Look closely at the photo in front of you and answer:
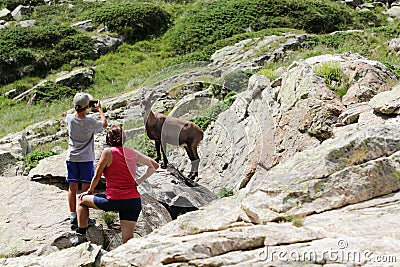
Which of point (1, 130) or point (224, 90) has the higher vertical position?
point (224, 90)

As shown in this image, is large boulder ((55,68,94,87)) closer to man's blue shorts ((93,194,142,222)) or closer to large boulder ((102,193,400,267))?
man's blue shorts ((93,194,142,222))

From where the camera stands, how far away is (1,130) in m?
21.1

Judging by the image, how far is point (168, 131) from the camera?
952cm

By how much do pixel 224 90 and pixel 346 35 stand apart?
11.1 m

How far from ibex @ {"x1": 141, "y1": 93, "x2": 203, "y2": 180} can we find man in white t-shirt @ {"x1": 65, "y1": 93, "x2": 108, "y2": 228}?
153 cm

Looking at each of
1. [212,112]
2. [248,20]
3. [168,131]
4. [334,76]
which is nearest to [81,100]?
[168,131]

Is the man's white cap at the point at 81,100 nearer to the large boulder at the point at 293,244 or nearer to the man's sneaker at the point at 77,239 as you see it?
the man's sneaker at the point at 77,239

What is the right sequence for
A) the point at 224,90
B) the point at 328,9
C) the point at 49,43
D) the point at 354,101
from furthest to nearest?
the point at 328,9, the point at 49,43, the point at 224,90, the point at 354,101

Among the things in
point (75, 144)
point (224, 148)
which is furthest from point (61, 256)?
point (224, 148)

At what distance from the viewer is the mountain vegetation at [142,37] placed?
79.3 feet

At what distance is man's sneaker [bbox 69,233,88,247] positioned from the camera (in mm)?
7564

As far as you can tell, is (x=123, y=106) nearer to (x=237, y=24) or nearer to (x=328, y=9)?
(x=237, y=24)

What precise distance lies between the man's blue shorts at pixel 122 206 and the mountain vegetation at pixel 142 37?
15.9 metres

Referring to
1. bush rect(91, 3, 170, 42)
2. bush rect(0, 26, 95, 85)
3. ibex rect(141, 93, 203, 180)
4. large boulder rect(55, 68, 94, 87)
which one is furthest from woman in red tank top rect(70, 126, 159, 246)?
bush rect(91, 3, 170, 42)
